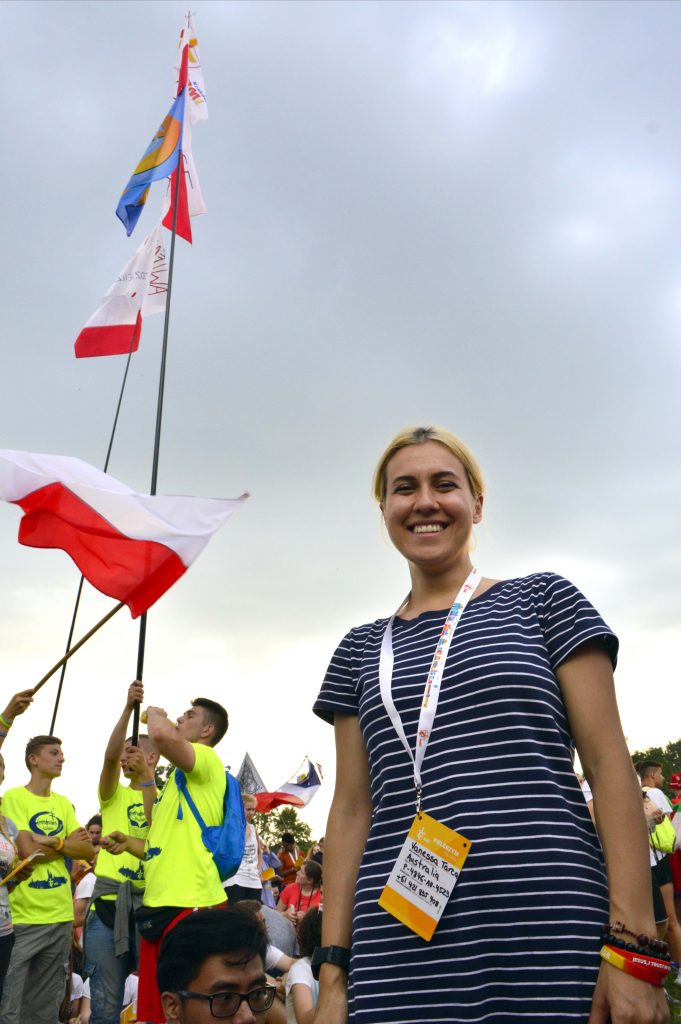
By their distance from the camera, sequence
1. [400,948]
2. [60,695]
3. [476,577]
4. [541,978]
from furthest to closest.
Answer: [60,695], [476,577], [400,948], [541,978]

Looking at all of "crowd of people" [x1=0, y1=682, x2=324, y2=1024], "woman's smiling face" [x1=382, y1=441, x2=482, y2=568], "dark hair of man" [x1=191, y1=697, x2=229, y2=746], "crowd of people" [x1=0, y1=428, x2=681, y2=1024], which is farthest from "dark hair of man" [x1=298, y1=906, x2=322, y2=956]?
"woman's smiling face" [x1=382, y1=441, x2=482, y2=568]

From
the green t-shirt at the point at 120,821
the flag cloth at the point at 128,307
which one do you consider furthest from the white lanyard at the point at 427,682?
the flag cloth at the point at 128,307

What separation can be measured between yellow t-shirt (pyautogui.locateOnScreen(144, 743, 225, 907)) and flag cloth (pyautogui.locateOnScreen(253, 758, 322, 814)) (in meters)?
13.8

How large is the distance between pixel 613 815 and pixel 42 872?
21.3ft

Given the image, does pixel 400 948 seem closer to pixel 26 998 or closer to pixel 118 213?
pixel 26 998

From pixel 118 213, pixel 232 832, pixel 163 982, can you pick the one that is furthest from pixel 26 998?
pixel 118 213

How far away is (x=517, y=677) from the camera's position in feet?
6.52

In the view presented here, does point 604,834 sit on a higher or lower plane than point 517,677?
lower

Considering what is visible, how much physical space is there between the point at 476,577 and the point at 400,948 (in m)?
0.89

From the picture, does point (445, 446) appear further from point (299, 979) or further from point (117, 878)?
point (117, 878)

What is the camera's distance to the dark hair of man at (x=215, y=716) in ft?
20.8

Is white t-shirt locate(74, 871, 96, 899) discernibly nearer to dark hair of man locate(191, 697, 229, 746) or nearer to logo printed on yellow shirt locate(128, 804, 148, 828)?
logo printed on yellow shirt locate(128, 804, 148, 828)

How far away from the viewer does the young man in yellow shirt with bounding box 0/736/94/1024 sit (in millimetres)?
7090

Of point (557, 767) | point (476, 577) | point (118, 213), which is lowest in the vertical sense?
point (557, 767)
